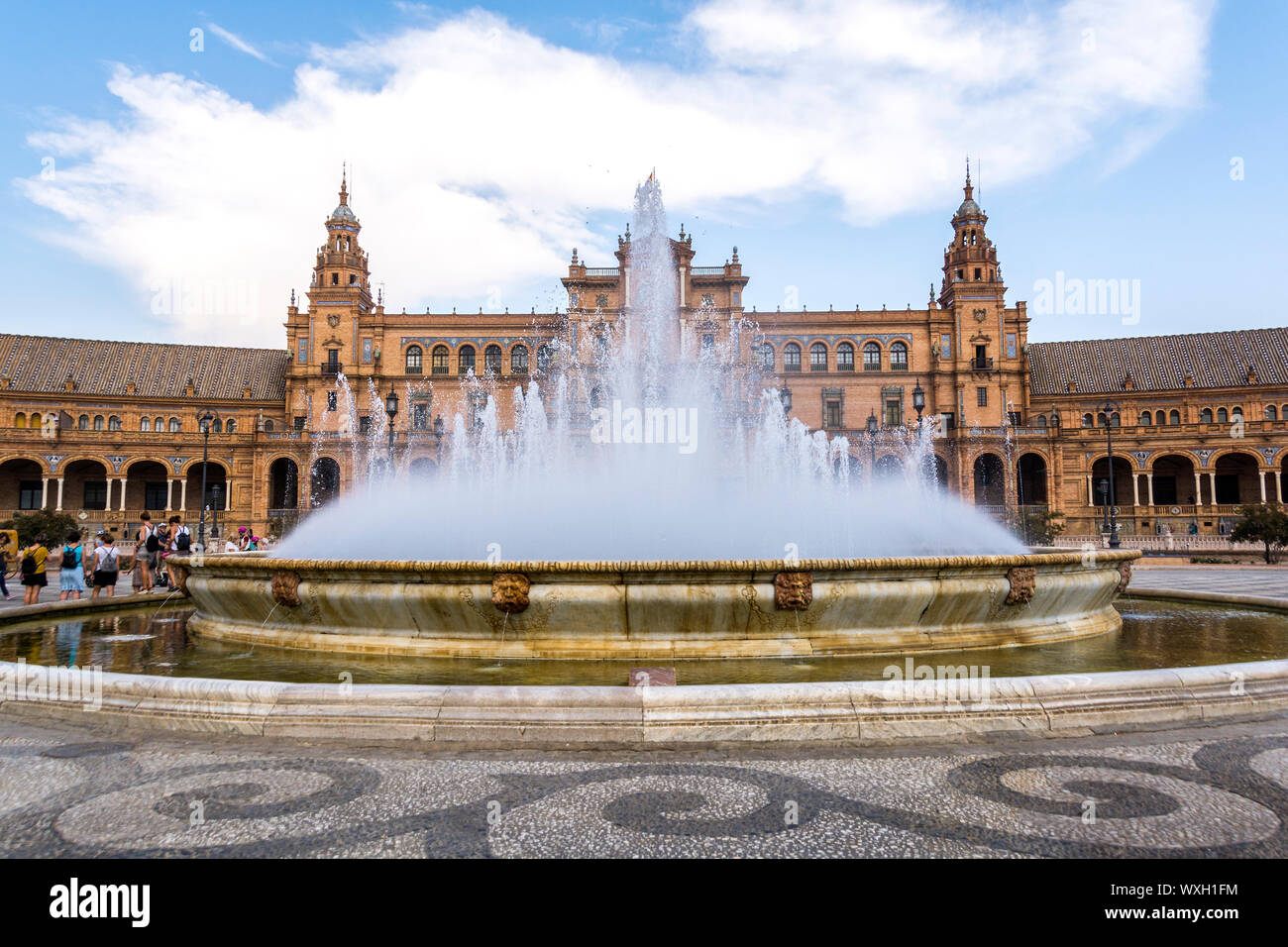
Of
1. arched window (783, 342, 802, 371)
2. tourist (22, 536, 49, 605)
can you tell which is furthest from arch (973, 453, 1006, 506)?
tourist (22, 536, 49, 605)

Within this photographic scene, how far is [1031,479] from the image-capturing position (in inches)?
2016

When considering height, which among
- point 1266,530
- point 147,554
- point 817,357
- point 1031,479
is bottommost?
point 1266,530

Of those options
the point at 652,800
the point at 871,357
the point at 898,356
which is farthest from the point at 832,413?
the point at 652,800

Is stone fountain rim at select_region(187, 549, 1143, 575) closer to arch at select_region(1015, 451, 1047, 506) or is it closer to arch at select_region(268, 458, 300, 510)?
arch at select_region(1015, 451, 1047, 506)

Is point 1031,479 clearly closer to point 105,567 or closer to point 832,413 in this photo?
point 832,413

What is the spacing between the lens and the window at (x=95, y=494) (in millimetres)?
51344

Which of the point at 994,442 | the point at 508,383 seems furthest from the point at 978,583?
the point at 508,383

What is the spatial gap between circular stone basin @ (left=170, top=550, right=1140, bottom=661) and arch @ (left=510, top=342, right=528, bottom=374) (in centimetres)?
4920

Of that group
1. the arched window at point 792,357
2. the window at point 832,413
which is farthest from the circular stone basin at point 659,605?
the arched window at point 792,357

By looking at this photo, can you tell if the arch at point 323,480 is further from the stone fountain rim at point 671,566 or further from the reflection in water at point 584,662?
the stone fountain rim at point 671,566

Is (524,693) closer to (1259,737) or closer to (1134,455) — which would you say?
(1259,737)

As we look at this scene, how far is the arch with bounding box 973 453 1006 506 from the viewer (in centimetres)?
4975

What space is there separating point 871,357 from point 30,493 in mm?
55588
